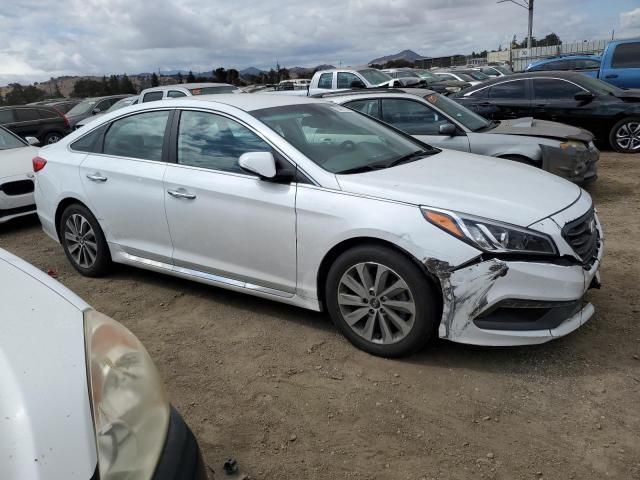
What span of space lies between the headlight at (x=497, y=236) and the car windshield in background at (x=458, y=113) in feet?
14.0

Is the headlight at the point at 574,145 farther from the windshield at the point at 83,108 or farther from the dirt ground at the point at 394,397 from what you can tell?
the windshield at the point at 83,108

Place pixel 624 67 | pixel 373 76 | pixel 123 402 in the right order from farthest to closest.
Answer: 1. pixel 373 76
2. pixel 624 67
3. pixel 123 402

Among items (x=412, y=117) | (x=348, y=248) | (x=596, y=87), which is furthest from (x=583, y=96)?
(x=348, y=248)

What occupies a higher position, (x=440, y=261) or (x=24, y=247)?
(x=440, y=261)

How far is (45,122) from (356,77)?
9.11m

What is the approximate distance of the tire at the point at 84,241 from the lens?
4.81m

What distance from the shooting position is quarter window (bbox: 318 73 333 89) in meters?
14.5

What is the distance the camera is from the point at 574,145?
676 cm

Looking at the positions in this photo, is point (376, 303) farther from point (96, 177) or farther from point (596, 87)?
point (596, 87)

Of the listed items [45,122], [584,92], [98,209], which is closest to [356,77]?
[584,92]

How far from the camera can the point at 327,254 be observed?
3471 millimetres

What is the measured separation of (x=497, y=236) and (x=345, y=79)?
1208 cm

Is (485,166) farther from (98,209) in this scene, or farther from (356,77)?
(356,77)

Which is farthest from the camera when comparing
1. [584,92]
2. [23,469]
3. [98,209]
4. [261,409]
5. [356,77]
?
[356,77]
